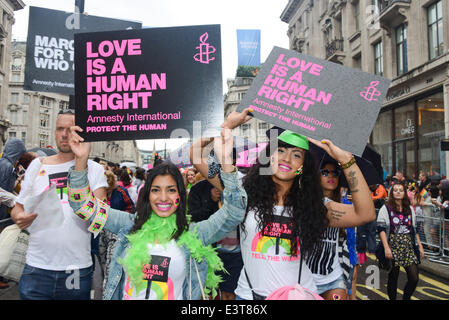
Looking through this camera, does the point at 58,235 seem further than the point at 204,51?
No

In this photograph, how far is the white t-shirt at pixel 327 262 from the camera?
298 cm

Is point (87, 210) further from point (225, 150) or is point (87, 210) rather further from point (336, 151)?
point (336, 151)

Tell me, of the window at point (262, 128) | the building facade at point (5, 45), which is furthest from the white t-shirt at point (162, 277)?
the window at point (262, 128)

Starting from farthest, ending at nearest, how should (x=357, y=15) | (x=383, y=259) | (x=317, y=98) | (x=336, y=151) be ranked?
(x=357, y=15) → (x=383, y=259) → (x=317, y=98) → (x=336, y=151)

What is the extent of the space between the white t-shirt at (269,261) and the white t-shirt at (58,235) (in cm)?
123

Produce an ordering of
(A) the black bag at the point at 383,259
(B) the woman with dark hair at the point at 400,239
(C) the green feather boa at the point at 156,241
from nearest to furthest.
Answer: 1. (C) the green feather boa at the point at 156,241
2. (B) the woman with dark hair at the point at 400,239
3. (A) the black bag at the point at 383,259

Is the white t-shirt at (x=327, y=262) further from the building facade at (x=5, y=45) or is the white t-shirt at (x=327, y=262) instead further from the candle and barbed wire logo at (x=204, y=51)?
the building facade at (x=5, y=45)

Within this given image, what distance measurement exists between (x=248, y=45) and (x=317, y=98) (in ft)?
33.4

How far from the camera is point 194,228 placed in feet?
8.02

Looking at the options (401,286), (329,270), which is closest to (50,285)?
(329,270)

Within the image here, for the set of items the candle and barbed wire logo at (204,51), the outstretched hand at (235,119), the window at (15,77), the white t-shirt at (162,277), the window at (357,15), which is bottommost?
the white t-shirt at (162,277)

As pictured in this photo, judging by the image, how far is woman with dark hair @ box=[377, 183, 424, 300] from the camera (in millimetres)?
5008
